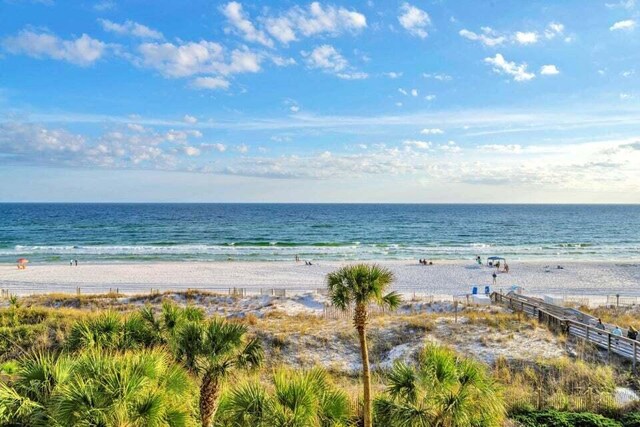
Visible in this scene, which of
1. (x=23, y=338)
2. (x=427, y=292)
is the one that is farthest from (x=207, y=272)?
(x=23, y=338)

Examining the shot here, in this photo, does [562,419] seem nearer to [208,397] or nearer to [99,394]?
[208,397]

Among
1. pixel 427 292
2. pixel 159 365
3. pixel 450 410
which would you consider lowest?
pixel 427 292

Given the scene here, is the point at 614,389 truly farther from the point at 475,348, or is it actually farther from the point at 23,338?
the point at 23,338

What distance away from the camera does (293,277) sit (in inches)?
1547

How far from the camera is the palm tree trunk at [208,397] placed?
23.0 feet

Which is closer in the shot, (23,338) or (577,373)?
(577,373)

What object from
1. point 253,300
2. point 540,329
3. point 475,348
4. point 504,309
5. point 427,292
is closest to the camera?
point 475,348

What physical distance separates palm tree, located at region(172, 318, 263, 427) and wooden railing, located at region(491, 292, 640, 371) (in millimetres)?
12605

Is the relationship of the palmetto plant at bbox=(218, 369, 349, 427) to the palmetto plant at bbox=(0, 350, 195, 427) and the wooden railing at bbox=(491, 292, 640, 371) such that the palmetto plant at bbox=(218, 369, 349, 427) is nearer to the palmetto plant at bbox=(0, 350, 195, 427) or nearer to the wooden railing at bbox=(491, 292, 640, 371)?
the palmetto plant at bbox=(0, 350, 195, 427)

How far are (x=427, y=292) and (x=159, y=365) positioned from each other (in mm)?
28893

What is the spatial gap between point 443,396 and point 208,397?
150 inches

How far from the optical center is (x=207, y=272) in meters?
41.8

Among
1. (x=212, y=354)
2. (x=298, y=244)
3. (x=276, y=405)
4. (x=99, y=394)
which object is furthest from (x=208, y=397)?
(x=298, y=244)

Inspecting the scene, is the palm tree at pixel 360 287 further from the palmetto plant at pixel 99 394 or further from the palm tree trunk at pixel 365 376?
the palmetto plant at pixel 99 394
